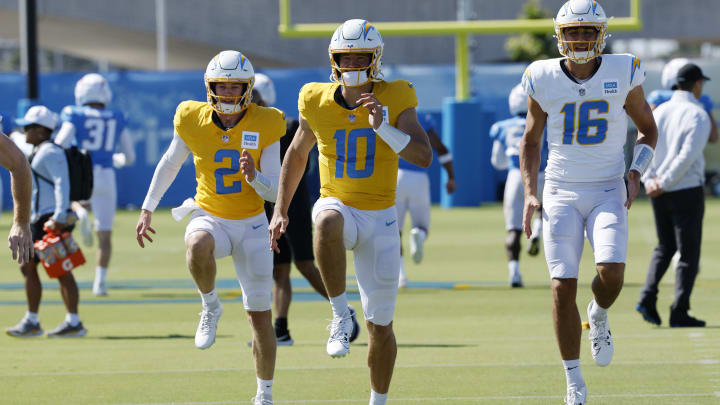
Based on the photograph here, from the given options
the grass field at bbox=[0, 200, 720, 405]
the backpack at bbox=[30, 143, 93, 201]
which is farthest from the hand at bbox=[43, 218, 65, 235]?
the grass field at bbox=[0, 200, 720, 405]

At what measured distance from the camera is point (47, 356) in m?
8.59

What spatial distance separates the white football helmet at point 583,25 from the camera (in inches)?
253

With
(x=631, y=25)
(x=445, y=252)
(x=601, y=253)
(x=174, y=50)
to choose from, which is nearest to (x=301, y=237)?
(x=601, y=253)

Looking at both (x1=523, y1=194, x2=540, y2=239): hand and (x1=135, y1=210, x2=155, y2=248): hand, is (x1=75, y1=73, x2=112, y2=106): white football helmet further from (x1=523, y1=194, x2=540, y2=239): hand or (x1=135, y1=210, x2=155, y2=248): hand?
(x1=523, y1=194, x2=540, y2=239): hand

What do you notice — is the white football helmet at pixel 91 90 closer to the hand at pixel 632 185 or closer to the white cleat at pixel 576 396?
the hand at pixel 632 185

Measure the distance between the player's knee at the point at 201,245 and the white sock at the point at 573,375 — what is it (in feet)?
6.11

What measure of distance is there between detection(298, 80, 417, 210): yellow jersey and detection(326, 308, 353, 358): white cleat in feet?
1.90

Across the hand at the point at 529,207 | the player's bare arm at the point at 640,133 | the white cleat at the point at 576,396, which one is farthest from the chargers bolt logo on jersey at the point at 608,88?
the white cleat at the point at 576,396

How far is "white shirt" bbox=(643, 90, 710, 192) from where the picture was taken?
29.2 ft

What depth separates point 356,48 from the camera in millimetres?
6035

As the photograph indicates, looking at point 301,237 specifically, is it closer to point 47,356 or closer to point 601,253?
point 47,356

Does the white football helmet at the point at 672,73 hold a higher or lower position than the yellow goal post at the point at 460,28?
lower

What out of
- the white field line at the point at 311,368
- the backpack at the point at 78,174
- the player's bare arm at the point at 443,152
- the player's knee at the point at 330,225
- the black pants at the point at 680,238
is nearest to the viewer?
the player's knee at the point at 330,225

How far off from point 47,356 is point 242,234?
2.73 metres
